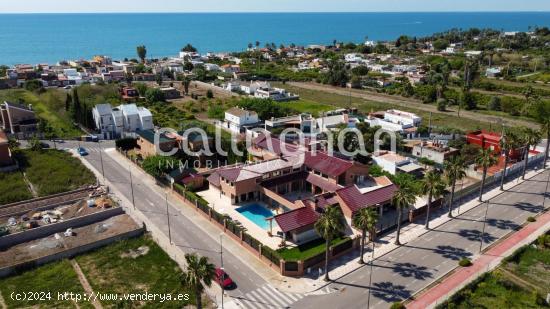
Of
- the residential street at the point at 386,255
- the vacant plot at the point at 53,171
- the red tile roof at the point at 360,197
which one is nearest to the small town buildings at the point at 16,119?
the vacant plot at the point at 53,171

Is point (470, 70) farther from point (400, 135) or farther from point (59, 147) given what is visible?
point (59, 147)

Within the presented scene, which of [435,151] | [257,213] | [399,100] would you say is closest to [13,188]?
[257,213]

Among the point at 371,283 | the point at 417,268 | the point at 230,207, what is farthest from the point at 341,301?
the point at 230,207

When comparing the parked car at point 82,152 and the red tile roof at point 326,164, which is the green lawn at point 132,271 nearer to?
the red tile roof at point 326,164

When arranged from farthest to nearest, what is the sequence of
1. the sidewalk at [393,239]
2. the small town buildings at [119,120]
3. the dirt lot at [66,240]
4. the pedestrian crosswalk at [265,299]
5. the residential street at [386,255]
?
the small town buildings at [119,120]
the dirt lot at [66,240]
the sidewalk at [393,239]
the residential street at [386,255]
the pedestrian crosswalk at [265,299]

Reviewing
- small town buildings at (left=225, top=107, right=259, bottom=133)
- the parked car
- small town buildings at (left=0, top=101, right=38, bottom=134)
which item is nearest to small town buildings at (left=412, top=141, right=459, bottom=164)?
small town buildings at (left=225, top=107, right=259, bottom=133)
